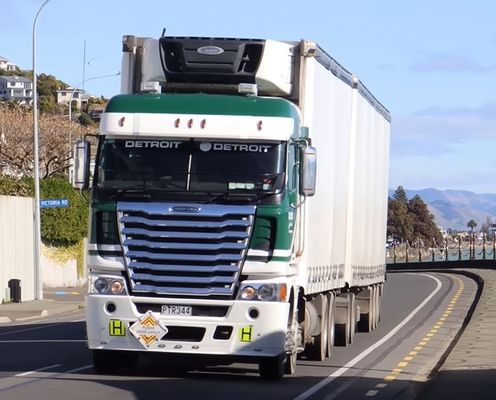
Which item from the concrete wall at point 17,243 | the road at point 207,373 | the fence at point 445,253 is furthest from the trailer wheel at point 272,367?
the fence at point 445,253

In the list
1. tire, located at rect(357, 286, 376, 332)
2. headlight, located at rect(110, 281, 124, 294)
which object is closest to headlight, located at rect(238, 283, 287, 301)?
headlight, located at rect(110, 281, 124, 294)

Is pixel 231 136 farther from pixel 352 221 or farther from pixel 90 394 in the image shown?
pixel 352 221

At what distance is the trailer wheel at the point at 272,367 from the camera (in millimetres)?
16938

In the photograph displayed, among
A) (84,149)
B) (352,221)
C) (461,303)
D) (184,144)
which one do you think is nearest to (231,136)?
(184,144)

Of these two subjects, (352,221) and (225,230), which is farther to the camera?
(352,221)

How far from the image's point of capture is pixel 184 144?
54.2 feet

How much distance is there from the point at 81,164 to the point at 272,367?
12.3 ft

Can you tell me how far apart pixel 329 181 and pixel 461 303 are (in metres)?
24.0

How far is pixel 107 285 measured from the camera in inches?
643

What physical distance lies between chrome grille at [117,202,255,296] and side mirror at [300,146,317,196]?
888 millimetres

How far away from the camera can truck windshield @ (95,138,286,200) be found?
16.2m

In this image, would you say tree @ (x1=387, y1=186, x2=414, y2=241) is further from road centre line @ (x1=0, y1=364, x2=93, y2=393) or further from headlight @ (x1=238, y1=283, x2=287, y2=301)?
headlight @ (x1=238, y1=283, x2=287, y2=301)

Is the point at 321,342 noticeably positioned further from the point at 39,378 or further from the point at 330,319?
the point at 39,378

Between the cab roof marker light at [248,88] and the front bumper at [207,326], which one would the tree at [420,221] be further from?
the front bumper at [207,326]
